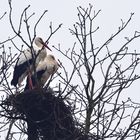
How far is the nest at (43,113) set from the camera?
7.24 m

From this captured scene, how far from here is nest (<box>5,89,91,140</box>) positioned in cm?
724

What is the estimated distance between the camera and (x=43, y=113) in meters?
7.76

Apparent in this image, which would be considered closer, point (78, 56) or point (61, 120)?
point (78, 56)

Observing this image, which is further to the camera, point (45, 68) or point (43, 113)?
point (45, 68)

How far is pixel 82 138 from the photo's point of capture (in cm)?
634

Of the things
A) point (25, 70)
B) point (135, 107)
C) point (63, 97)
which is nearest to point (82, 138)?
point (135, 107)

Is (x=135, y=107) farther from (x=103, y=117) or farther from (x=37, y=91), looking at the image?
(x=37, y=91)

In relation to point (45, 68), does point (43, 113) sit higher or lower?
lower

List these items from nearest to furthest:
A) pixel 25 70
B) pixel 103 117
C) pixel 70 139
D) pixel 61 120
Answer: pixel 103 117, pixel 70 139, pixel 61 120, pixel 25 70

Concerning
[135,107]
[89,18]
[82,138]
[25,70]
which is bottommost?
[82,138]

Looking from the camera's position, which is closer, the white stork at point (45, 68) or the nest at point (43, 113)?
the nest at point (43, 113)

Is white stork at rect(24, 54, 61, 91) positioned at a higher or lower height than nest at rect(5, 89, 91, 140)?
higher

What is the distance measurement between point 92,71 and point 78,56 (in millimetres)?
363

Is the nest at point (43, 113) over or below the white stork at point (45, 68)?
below
